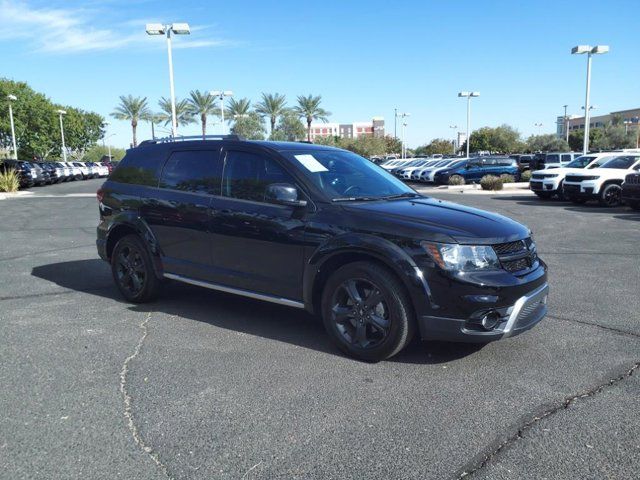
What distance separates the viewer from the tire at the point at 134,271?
230 inches

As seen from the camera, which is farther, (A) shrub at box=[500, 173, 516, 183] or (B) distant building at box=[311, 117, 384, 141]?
(B) distant building at box=[311, 117, 384, 141]

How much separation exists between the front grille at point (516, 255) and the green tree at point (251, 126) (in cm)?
6247

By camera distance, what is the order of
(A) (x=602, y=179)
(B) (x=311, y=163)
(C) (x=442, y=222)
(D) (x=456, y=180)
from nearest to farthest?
(C) (x=442, y=222) < (B) (x=311, y=163) < (A) (x=602, y=179) < (D) (x=456, y=180)

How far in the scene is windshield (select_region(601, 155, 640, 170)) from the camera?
17611 mm

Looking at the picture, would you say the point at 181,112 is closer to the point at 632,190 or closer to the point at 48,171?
the point at 48,171

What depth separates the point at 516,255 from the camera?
4172mm

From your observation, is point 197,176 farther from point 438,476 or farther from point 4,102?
point 4,102

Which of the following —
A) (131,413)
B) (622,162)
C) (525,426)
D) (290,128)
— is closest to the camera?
(525,426)

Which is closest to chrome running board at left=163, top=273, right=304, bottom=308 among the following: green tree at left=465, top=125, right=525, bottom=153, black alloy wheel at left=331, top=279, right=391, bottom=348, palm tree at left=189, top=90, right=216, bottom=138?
black alloy wheel at left=331, top=279, right=391, bottom=348

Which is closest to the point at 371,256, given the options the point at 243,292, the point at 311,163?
the point at 311,163

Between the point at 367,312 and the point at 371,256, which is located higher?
the point at 371,256

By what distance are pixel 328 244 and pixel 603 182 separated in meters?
15.5

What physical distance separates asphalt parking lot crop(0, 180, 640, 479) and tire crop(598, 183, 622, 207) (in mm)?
12112

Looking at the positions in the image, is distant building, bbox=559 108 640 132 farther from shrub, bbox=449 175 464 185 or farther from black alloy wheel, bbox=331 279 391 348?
black alloy wheel, bbox=331 279 391 348
